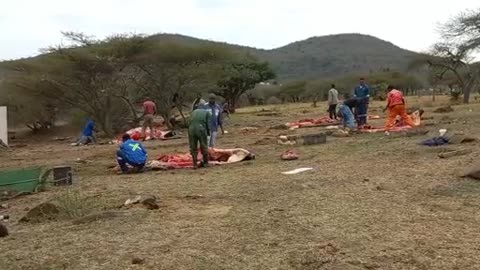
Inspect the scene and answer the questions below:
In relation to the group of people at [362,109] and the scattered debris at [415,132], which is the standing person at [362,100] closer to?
the group of people at [362,109]

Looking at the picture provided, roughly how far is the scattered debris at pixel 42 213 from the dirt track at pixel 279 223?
0.19 metres

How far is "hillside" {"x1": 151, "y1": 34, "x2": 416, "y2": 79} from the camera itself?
304ft

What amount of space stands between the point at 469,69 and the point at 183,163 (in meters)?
37.4

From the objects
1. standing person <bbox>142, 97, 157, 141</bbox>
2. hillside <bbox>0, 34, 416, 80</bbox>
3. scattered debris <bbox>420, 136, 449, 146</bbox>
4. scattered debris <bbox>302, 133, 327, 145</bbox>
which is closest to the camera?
scattered debris <bbox>420, 136, 449, 146</bbox>

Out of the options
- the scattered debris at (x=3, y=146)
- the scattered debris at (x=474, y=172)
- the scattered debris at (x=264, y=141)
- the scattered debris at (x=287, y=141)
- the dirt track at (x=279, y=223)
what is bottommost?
the scattered debris at (x=3, y=146)

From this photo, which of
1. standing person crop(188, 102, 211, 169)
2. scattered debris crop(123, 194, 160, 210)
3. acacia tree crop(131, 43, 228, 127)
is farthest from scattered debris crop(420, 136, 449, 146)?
acacia tree crop(131, 43, 228, 127)

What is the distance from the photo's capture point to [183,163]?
558 inches

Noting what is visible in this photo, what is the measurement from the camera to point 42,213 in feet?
28.5

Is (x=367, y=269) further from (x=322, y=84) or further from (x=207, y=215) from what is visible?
(x=322, y=84)

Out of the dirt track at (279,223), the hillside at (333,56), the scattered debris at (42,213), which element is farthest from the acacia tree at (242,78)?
the hillside at (333,56)

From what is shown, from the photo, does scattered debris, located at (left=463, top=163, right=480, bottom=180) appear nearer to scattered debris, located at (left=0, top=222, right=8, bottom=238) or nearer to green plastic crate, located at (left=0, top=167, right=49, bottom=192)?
scattered debris, located at (left=0, top=222, right=8, bottom=238)

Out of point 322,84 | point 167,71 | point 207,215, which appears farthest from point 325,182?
point 322,84

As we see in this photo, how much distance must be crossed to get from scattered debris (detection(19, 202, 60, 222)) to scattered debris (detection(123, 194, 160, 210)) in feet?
3.06

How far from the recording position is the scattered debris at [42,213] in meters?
8.59
